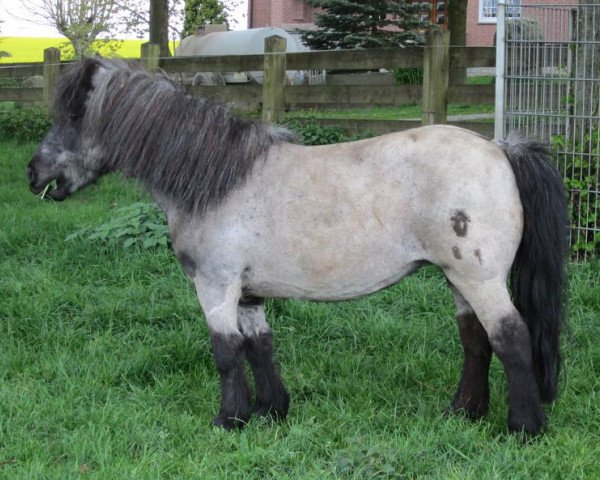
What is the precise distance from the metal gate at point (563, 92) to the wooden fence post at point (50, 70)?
7820mm

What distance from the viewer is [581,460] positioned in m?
3.88

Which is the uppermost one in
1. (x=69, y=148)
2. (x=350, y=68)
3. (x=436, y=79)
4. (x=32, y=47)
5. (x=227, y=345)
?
(x=32, y=47)

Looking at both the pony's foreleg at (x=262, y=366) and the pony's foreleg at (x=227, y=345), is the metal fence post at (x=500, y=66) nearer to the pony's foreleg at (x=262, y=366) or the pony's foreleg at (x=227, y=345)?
the pony's foreleg at (x=262, y=366)

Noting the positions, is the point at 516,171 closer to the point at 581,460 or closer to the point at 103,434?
the point at 581,460

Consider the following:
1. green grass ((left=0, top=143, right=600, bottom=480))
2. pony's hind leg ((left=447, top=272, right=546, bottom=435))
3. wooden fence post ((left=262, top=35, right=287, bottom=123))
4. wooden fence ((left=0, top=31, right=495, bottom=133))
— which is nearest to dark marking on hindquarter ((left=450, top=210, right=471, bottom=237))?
pony's hind leg ((left=447, top=272, right=546, bottom=435))

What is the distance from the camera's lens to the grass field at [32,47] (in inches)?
1634

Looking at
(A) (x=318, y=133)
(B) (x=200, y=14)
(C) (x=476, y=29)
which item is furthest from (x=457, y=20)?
(B) (x=200, y=14)

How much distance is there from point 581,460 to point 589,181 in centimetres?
343

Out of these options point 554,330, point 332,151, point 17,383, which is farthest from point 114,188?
point 554,330

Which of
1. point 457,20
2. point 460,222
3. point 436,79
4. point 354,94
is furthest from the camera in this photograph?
point 457,20

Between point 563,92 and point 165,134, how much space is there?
150 inches

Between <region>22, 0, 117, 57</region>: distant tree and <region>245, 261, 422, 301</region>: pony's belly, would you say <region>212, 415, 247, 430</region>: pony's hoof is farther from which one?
<region>22, 0, 117, 57</region>: distant tree

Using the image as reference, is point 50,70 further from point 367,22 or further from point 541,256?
point 367,22

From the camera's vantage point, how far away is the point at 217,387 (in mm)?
5027
